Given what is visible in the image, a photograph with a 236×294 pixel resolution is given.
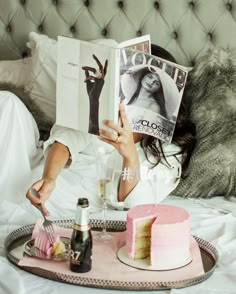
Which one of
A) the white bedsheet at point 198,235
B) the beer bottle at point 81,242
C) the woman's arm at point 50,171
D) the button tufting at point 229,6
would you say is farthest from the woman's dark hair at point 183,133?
the beer bottle at point 81,242

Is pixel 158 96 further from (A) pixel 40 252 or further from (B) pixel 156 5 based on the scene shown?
(B) pixel 156 5

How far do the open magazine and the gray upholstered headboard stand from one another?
818 millimetres

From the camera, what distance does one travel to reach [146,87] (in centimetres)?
143

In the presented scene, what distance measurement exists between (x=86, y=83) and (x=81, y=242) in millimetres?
392

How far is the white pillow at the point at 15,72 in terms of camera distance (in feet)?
7.21

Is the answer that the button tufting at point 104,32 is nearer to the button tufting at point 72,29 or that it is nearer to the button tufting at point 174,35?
the button tufting at point 72,29

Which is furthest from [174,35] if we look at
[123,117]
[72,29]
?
[123,117]

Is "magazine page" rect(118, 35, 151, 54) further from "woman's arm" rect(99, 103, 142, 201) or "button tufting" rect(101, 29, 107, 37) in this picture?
"button tufting" rect(101, 29, 107, 37)

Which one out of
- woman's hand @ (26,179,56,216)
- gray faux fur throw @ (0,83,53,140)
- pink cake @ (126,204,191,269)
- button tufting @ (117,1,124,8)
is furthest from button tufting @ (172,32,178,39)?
pink cake @ (126,204,191,269)

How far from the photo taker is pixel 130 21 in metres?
2.26

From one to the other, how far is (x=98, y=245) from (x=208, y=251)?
26 cm

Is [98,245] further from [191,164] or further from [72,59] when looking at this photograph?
[191,164]

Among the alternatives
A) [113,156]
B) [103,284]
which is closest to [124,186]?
[113,156]

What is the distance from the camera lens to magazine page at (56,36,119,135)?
4.45ft
